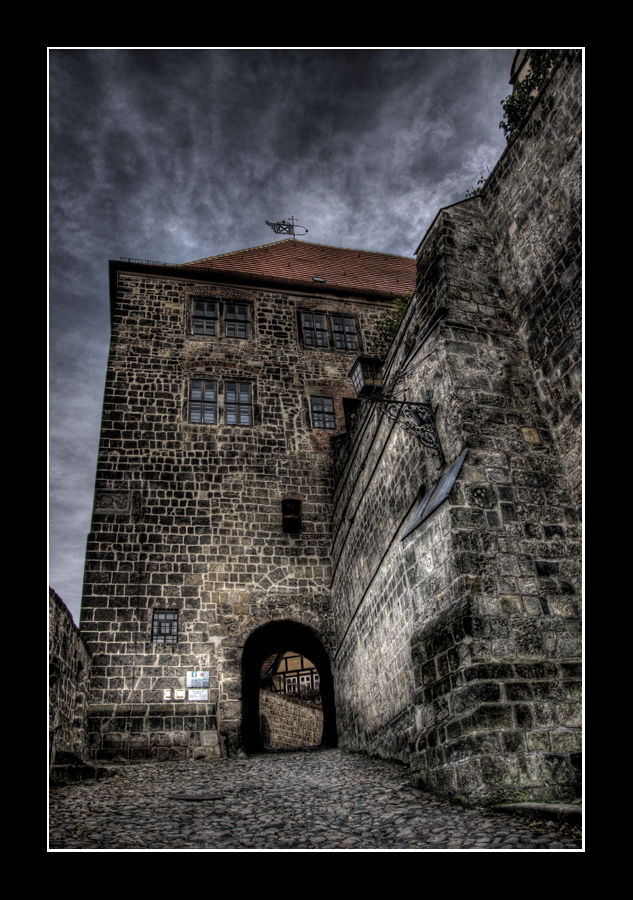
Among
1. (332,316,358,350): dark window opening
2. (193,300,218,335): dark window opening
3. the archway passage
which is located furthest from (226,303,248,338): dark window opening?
the archway passage

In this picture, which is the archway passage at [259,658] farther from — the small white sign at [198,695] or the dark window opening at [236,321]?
the dark window opening at [236,321]

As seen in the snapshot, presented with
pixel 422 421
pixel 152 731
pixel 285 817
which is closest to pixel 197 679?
pixel 152 731

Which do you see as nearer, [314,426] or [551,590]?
[551,590]

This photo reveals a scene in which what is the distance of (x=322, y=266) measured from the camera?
17.9 m

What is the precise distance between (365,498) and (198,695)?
183 inches

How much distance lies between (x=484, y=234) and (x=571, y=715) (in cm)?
549

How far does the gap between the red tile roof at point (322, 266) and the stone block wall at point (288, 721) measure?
40.2ft

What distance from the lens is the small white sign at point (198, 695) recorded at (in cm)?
1018

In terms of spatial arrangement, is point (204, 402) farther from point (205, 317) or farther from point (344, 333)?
point (344, 333)

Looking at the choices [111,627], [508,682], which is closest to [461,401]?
→ [508,682]

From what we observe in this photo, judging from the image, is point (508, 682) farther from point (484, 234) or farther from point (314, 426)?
point (314, 426)

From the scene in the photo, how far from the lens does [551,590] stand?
5.04m

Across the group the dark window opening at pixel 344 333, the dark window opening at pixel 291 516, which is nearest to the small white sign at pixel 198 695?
the dark window opening at pixel 291 516
